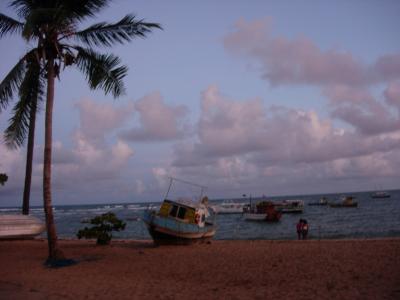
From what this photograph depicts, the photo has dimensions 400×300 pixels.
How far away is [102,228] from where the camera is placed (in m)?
21.1

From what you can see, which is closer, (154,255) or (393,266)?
(393,266)

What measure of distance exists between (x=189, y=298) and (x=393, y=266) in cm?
675

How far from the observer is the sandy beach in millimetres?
9875

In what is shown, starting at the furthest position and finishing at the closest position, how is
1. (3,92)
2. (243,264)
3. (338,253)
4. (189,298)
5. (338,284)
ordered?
(338,253) → (243,264) → (3,92) → (338,284) → (189,298)

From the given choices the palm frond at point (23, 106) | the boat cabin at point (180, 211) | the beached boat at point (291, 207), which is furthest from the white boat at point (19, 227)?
the beached boat at point (291, 207)

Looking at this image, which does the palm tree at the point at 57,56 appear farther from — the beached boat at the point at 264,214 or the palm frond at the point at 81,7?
the beached boat at the point at 264,214

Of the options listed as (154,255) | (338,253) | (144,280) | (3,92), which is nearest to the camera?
(144,280)

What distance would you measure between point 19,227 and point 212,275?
16.7m

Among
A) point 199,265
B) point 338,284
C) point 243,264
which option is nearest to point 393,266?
point 338,284

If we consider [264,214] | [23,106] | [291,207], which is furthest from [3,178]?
[291,207]

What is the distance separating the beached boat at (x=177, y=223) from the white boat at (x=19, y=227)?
7509 mm

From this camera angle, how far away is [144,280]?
1192 cm

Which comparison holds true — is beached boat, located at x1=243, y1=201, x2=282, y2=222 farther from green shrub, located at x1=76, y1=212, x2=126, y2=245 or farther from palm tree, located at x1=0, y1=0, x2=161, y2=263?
palm tree, located at x1=0, y1=0, x2=161, y2=263

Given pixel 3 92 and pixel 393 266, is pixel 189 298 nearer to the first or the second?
pixel 393 266
